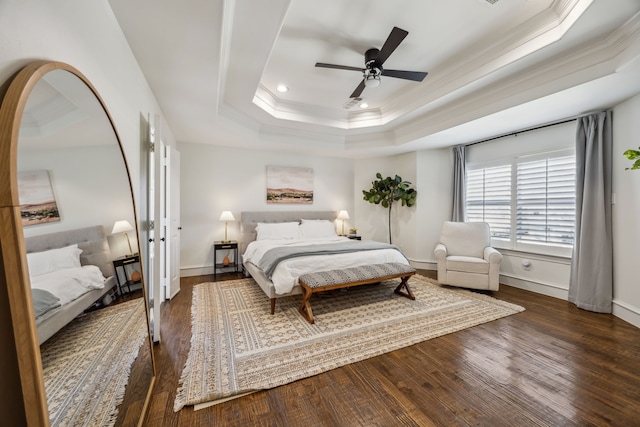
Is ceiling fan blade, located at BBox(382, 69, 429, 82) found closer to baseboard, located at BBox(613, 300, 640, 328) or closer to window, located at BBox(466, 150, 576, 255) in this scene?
window, located at BBox(466, 150, 576, 255)

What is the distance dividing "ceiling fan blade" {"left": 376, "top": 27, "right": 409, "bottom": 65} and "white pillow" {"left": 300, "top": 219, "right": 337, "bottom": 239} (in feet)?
9.98

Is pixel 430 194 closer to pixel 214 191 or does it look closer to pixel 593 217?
pixel 593 217

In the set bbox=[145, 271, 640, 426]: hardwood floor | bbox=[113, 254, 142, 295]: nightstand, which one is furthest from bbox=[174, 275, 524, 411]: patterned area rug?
bbox=[113, 254, 142, 295]: nightstand

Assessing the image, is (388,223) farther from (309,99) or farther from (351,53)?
(351,53)

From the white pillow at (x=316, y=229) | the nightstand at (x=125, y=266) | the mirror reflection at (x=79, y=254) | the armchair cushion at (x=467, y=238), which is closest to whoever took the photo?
the mirror reflection at (x=79, y=254)

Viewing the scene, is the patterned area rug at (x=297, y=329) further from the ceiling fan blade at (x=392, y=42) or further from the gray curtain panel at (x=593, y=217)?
the ceiling fan blade at (x=392, y=42)

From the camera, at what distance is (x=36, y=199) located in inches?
30.1

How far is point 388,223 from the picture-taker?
18.5 ft

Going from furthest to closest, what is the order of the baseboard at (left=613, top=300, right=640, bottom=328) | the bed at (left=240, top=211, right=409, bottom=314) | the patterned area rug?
the bed at (left=240, top=211, right=409, bottom=314) < the baseboard at (left=613, top=300, right=640, bottom=328) < the patterned area rug

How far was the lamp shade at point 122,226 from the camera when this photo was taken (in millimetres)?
1384

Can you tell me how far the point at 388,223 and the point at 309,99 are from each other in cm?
316

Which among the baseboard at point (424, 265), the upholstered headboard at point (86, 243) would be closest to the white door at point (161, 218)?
the upholstered headboard at point (86, 243)

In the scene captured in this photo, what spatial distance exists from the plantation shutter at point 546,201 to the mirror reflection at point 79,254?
4.93 meters

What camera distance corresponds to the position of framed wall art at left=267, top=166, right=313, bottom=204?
516 cm
